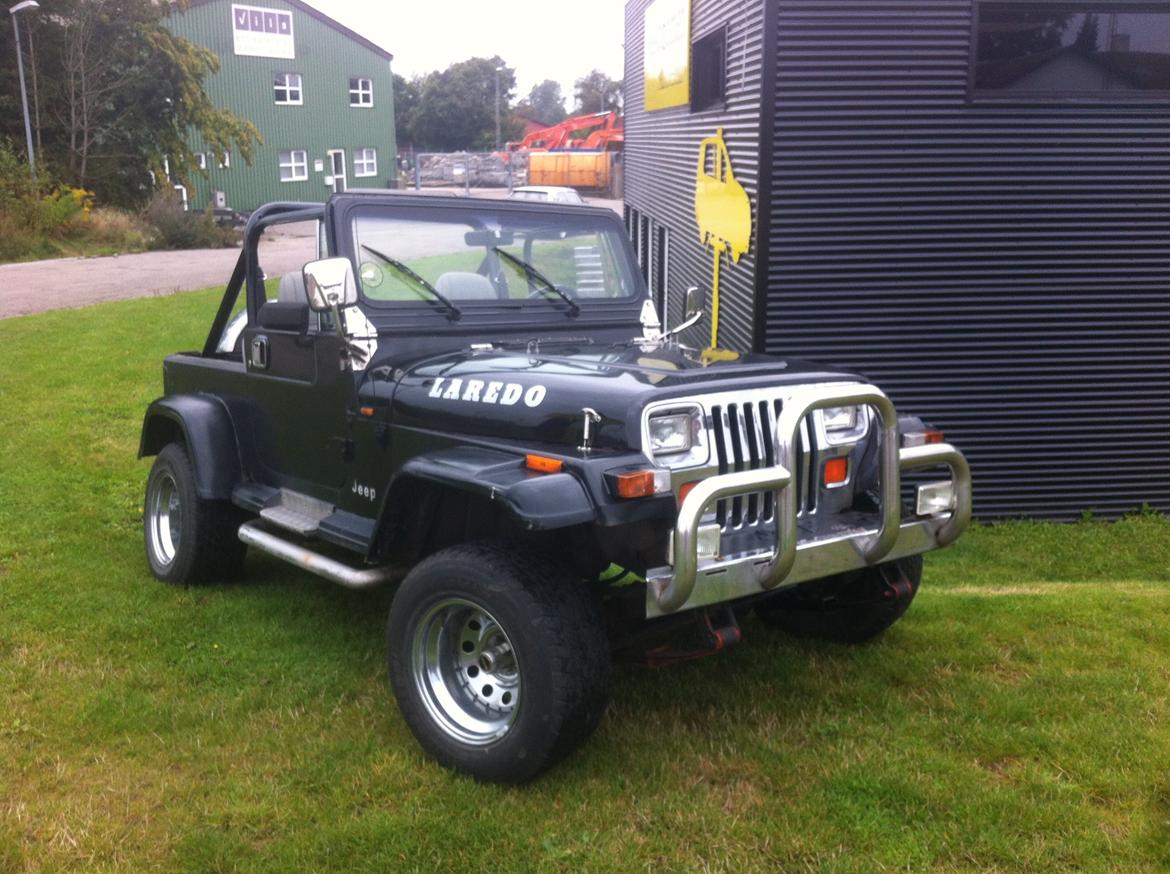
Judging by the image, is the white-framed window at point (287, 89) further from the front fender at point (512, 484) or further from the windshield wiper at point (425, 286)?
the front fender at point (512, 484)

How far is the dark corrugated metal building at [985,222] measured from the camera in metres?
7.61

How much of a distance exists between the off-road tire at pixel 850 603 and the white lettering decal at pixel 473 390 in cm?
137

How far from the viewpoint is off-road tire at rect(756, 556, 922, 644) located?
4602mm

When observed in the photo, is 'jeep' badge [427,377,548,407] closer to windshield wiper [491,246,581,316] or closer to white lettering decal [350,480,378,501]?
white lettering decal [350,480,378,501]

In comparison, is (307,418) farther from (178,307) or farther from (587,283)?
(178,307)

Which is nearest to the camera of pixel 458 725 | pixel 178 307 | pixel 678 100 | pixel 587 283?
pixel 458 725

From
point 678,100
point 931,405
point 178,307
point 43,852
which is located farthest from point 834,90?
point 178,307

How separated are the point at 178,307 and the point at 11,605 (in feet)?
39.9

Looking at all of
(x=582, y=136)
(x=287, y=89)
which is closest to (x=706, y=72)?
(x=582, y=136)

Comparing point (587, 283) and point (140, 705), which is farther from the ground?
point (587, 283)

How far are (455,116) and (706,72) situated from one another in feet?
210

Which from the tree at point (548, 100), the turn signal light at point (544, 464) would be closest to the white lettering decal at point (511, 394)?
the turn signal light at point (544, 464)

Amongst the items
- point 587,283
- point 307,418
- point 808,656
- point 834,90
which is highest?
point 834,90

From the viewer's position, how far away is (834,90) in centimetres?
761
